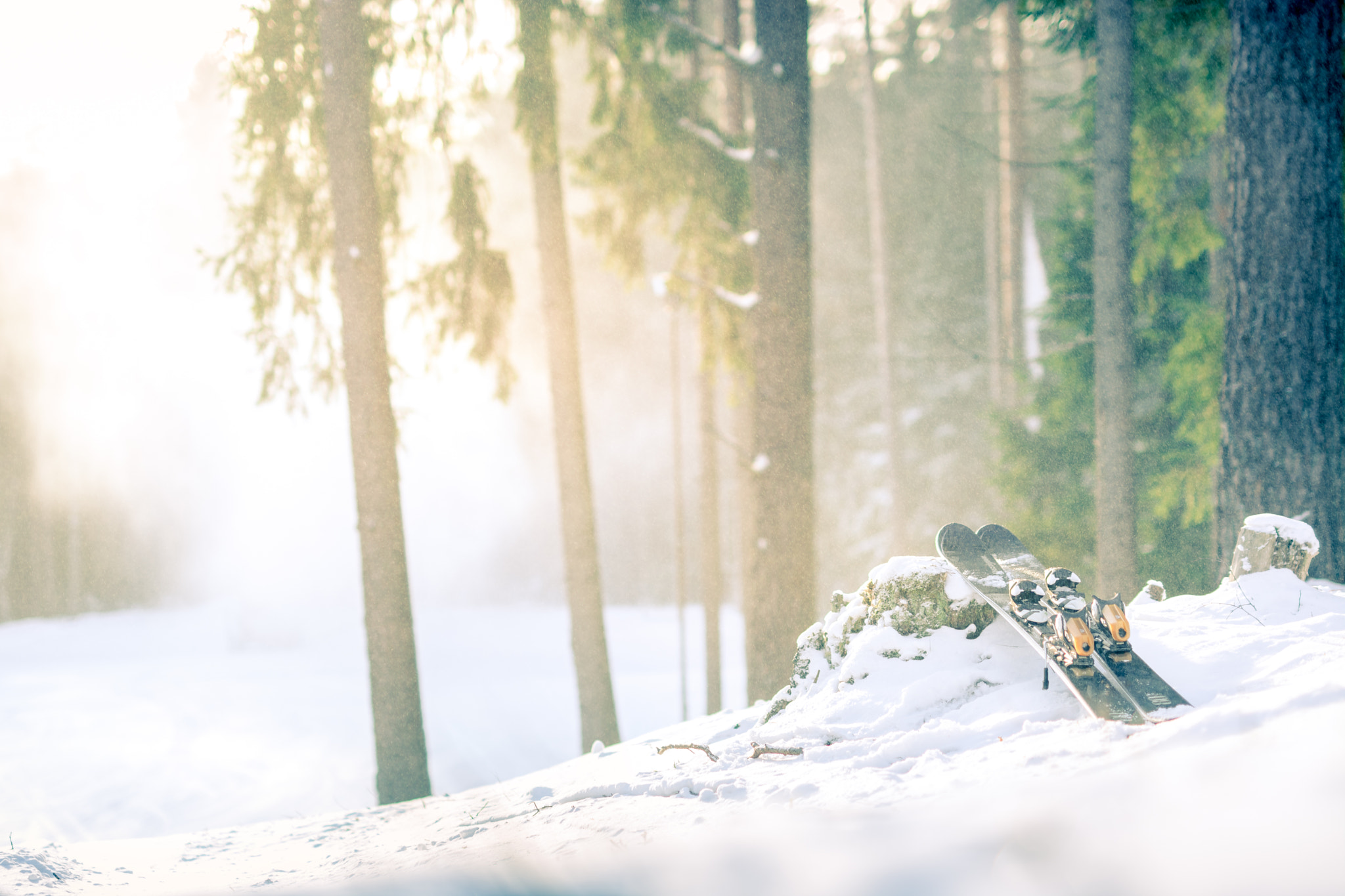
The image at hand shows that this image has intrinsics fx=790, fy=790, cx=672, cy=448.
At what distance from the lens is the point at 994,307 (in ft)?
59.0

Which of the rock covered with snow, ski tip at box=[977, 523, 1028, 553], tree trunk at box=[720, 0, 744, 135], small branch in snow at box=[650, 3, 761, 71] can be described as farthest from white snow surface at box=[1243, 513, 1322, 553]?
tree trunk at box=[720, 0, 744, 135]

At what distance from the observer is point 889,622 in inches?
154

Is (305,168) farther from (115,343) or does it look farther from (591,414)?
(115,343)

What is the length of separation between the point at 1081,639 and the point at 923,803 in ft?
4.01

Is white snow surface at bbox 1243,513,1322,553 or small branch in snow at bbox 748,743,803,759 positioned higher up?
white snow surface at bbox 1243,513,1322,553

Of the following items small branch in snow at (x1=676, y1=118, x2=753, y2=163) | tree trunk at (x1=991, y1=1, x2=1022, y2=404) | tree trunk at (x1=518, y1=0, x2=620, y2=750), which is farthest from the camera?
tree trunk at (x1=991, y1=1, x2=1022, y2=404)

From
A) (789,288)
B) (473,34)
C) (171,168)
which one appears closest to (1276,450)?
(789,288)

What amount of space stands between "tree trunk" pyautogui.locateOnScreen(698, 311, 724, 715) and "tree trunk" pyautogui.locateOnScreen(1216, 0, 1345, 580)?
5.81 m

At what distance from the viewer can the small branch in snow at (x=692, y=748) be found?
350cm

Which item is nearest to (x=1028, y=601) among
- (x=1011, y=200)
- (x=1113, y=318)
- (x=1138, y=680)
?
(x=1138, y=680)

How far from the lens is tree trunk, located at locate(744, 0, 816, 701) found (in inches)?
238

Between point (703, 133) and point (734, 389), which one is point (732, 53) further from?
point (734, 389)

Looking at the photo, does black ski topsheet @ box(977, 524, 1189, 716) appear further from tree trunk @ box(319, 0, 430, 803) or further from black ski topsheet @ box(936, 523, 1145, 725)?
tree trunk @ box(319, 0, 430, 803)

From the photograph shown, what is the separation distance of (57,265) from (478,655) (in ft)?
55.5
